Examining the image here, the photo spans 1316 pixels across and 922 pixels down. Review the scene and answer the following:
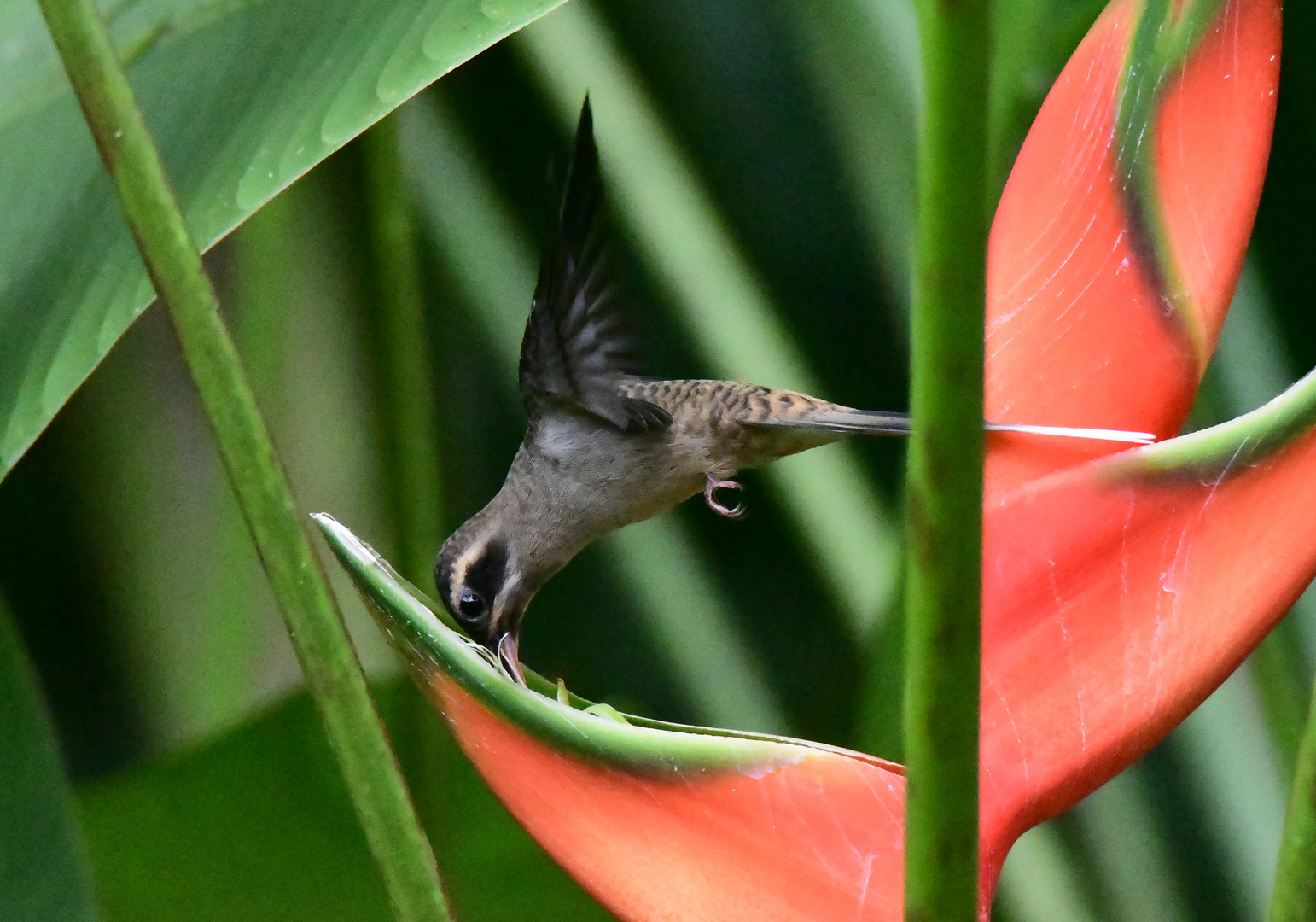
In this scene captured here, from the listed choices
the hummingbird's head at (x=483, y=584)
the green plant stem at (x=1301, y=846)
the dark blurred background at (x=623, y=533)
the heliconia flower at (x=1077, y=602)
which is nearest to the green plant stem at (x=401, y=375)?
the dark blurred background at (x=623, y=533)

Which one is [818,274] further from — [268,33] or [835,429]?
[268,33]

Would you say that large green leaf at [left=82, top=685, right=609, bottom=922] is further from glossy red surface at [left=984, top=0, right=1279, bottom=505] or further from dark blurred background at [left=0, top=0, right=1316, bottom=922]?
glossy red surface at [left=984, top=0, right=1279, bottom=505]

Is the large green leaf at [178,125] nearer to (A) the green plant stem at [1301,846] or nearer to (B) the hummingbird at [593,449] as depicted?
(B) the hummingbird at [593,449]

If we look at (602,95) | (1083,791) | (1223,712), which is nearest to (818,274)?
(602,95)

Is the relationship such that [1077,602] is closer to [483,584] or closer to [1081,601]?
[1081,601]

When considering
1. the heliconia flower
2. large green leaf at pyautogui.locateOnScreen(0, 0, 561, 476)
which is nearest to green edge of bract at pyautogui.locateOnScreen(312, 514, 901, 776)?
the heliconia flower

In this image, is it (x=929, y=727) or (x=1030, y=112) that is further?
(x=1030, y=112)
